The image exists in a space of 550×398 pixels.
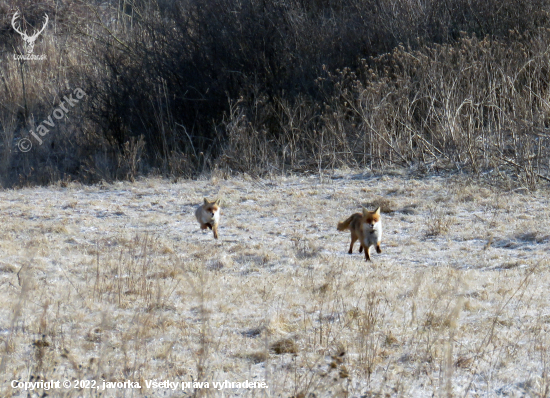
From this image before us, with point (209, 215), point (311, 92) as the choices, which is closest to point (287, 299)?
point (209, 215)

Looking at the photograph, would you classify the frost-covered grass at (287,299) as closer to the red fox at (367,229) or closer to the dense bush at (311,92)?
the red fox at (367,229)

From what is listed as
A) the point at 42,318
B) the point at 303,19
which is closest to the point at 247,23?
the point at 303,19

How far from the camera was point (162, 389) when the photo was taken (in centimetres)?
366

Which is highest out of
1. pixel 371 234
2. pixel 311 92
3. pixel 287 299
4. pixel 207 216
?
pixel 311 92

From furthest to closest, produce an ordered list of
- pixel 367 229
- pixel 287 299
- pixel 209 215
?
pixel 209 215 < pixel 367 229 < pixel 287 299

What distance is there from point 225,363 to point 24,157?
14754 mm

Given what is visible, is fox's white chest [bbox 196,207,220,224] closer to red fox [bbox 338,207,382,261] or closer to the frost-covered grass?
the frost-covered grass

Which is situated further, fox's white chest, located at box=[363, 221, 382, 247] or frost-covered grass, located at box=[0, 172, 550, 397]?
fox's white chest, located at box=[363, 221, 382, 247]

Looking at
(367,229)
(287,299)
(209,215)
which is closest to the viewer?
(287,299)

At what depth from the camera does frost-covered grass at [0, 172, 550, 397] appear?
12.5 ft

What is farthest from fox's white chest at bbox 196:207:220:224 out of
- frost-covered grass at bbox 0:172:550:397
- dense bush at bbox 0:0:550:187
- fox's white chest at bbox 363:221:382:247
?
dense bush at bbox 0:0:550:187

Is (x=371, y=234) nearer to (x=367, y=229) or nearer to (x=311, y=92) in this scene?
(x=367, y=229)

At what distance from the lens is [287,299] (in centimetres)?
515

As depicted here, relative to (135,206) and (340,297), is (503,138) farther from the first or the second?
(340,297)
